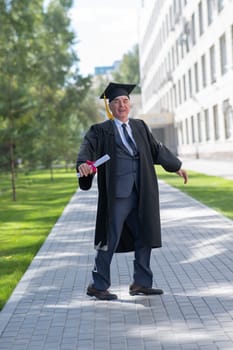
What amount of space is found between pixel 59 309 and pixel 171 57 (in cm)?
5752

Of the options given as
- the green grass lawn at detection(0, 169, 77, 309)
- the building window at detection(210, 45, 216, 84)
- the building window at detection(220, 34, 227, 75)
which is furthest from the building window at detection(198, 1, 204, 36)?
the green grass lawn at detection(0, 169, 77, 309)

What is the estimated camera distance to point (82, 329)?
512 cm

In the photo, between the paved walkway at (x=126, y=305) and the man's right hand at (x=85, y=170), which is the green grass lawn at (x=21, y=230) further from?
the man's right hand at (x=85, y=170)

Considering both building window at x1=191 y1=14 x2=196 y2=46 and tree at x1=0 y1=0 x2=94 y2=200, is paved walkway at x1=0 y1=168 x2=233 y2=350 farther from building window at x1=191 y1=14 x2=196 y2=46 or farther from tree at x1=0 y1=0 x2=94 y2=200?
building window at x1=191 y1=14 x2=196 y2=46

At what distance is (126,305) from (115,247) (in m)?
0.55

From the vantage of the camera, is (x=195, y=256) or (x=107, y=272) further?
(x=195, y=256)

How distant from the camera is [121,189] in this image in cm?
604

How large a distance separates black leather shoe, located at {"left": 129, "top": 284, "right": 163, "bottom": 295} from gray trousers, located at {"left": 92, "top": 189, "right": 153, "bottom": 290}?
38 millimetres

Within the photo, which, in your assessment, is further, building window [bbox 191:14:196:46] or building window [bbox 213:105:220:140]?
building window [bbox 191:14:196:46]

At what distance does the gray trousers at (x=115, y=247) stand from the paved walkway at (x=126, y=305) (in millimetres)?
198

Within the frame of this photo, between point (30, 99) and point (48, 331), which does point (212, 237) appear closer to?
point (48, 331)

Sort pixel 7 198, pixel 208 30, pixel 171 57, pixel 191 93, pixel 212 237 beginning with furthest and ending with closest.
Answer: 1. pixel 171 57
2. pixel 191 93
3. pixel 208 30
4. pixel 7 198
5. pixel 212 237

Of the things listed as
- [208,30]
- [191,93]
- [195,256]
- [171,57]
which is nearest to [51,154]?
[208,30]

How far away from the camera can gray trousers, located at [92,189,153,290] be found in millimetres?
6055
